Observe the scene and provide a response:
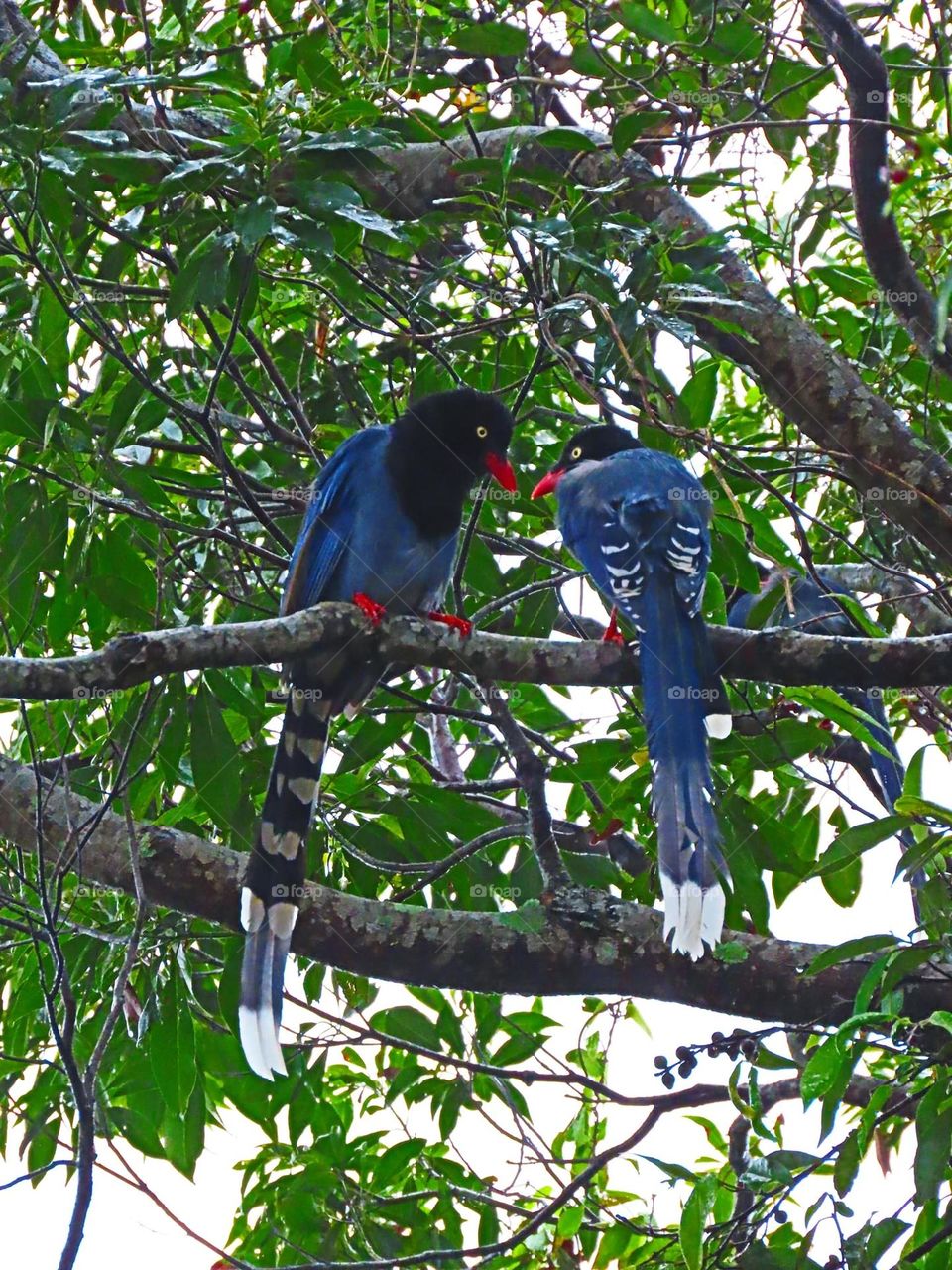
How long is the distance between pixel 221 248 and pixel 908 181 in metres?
2.20

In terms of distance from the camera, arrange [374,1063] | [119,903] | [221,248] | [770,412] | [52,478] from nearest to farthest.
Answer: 1. [221,248]
2. [52,478]
3. [119,903]
4. [374,1063]
5. [770,412]

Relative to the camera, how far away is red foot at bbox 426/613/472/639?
3.36 meters

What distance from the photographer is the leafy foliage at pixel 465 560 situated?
322 cm

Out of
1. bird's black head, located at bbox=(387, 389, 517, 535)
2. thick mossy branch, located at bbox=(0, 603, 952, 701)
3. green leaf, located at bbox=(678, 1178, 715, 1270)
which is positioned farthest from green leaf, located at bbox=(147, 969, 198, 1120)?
bird's black head, located at bbox=(387, 389, 517, 535)

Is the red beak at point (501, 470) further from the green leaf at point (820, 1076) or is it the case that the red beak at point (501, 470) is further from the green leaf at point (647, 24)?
the green leaf at point (820, 1076)

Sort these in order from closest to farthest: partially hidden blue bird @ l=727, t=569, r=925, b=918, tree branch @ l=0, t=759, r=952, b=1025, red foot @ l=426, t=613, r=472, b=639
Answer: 1. red foot @ l=426, t=613, r=472, b=639
2. tree branch @ l=0, t=759, r=952, b=1025
3. partially hidden blue bird @ l=727, t=569, r=925, b=918

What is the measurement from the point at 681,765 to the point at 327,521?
138 cm

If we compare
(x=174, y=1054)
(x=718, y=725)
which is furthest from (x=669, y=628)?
(x=174, y=1054)

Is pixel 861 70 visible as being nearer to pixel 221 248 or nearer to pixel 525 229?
pixel 525 229

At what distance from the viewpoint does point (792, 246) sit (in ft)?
13.6

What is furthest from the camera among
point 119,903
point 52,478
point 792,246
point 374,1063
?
point 374,1063

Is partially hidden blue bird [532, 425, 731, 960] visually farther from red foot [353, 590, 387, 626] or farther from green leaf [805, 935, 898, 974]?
red foot [353, 590, 387, 626]

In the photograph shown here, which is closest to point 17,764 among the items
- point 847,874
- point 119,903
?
point 119,903

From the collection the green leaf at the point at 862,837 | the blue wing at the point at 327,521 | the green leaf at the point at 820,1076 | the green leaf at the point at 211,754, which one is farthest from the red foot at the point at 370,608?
the green leaf at the point at 820,1076
